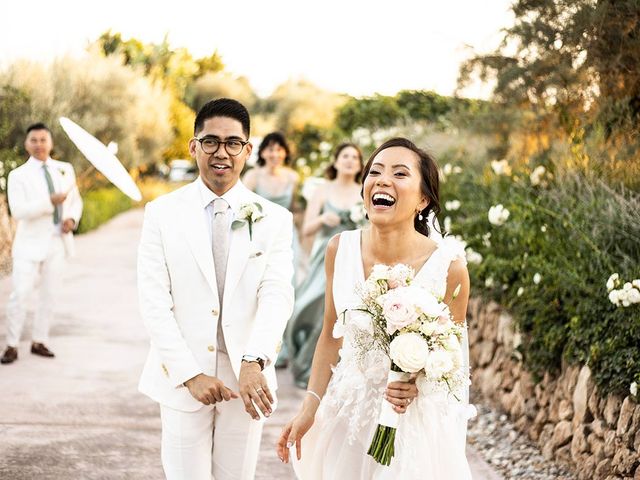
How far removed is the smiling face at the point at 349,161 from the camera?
7.91 meters

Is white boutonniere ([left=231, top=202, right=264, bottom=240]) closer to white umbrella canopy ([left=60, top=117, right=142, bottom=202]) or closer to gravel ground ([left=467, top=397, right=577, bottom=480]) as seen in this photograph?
white umbrella canopy ([left=60, top=117, right=142, bottom=202])

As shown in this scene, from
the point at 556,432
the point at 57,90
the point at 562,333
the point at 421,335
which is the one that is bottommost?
A: the point at 556,432

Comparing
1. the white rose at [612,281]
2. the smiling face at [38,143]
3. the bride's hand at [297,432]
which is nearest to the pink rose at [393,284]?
the bride's hand at [297,432]

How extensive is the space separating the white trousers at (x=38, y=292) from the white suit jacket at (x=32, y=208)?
8cm

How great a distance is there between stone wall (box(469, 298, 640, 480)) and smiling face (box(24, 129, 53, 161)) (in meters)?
4.06

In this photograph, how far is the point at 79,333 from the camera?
8906 mm

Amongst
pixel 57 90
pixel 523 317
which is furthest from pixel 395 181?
pixel 57 90

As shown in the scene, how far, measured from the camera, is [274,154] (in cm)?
863

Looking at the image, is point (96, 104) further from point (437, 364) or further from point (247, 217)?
point (437, 364)

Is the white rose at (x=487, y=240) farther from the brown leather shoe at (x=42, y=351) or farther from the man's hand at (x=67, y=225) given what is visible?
the brown leather shoe at (x=42, y=351)

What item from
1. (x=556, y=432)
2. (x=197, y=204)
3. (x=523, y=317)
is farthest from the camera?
(x=523, y=317)

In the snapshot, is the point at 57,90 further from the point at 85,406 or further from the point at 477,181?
the point at 85,406

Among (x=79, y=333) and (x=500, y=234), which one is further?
(x=79, y=333)

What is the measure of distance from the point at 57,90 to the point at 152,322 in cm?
1944
